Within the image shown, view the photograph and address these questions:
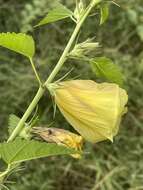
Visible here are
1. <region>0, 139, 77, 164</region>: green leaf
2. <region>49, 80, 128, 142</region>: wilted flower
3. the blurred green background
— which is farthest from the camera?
the blurred green background

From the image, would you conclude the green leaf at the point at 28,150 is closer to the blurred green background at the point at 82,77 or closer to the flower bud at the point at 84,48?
the flower bud at the point at 84,48

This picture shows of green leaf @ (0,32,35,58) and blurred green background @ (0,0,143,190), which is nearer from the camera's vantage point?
green leaf @ (0,32,35,58)

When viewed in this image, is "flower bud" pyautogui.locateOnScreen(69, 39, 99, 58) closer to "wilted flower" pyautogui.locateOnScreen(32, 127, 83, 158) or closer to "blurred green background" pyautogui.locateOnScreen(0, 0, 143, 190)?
"wilted flower" pyautogui.locateOnScreen(32, 127, 83, 158)

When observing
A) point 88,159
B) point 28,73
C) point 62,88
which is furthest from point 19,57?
point 62,88

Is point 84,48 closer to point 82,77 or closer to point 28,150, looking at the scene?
point 28,150

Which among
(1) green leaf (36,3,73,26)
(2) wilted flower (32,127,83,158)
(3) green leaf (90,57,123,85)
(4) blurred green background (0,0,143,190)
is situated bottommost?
(4) blurred green background (0,0,143,190)

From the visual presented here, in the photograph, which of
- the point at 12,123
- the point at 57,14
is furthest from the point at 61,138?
the point at 57,14

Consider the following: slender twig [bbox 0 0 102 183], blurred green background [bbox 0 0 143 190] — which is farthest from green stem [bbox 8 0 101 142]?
blurred green background [bbox 0 0 143 190]

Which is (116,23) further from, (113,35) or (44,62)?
(44,62)
